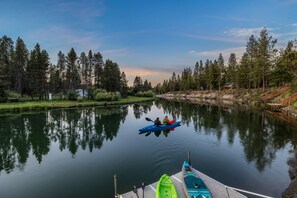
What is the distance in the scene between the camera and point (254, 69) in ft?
196

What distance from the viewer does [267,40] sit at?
5528cm

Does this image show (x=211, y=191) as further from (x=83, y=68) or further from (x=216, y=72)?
(x=216, y=72)

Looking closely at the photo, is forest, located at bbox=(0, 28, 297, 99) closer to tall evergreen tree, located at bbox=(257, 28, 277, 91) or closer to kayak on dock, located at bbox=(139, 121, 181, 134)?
tall evergreen tree, located at bbox=(257, 28, 277, 91)

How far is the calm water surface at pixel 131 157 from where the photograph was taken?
10609mm

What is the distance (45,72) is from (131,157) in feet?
182

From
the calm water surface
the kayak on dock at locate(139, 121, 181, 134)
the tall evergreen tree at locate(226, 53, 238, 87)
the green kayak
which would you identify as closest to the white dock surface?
the green kayak

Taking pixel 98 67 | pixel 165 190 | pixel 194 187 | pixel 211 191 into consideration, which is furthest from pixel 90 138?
pixel 98 67

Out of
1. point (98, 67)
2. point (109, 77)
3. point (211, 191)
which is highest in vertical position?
point (98, 67)

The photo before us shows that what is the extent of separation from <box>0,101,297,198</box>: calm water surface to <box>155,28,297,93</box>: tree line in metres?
30.3

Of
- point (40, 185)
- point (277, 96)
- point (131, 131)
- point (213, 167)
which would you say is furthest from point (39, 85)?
point (277, 96)

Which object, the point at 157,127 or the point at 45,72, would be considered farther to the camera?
the point at 45,72

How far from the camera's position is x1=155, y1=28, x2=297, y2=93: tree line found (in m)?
50.7

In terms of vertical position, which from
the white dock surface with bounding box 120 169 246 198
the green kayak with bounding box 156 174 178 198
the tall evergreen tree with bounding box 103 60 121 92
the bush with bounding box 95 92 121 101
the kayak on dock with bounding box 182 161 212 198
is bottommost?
the white dock surface with bounding box 120 169 246 198

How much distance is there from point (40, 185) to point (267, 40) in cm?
6204
